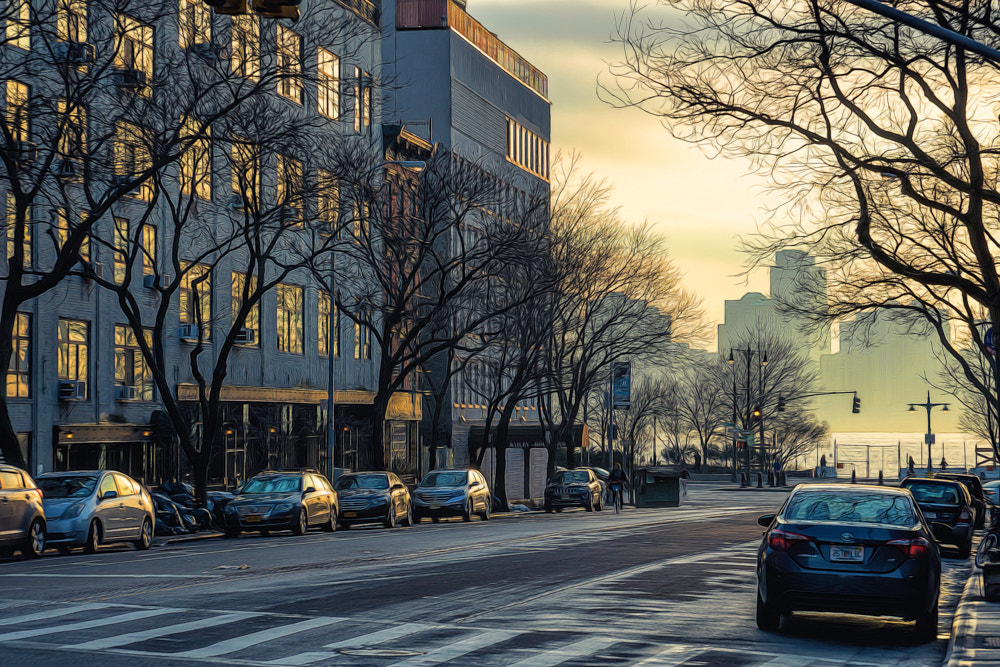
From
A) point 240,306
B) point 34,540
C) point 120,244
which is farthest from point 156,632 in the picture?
point 240,306

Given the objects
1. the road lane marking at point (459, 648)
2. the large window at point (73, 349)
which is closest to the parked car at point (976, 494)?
the large window at point (73, 349)

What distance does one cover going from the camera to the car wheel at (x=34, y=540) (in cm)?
2173

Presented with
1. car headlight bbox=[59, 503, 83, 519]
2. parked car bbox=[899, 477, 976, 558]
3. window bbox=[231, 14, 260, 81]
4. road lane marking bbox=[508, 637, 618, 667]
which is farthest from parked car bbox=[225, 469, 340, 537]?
road lane marking bbox=[508, 637, 618, 667]

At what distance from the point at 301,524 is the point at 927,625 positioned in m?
18.7

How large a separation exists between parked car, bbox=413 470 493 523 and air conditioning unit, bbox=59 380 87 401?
10172 millimetres

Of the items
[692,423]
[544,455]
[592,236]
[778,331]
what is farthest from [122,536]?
[692,423]

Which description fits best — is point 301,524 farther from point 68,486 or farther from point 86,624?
point 86,624

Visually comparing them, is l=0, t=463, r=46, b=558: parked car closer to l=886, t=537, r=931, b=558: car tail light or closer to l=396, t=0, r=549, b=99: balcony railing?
l=886, t=537, r=931, b=558: car tail light

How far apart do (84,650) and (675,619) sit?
6190 millimetres

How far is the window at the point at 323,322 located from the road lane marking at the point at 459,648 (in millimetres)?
38844

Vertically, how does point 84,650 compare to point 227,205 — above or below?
below

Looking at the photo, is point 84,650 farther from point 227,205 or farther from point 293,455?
point 293,455

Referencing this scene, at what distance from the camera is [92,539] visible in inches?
933

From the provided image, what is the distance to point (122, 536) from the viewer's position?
24734 mm
